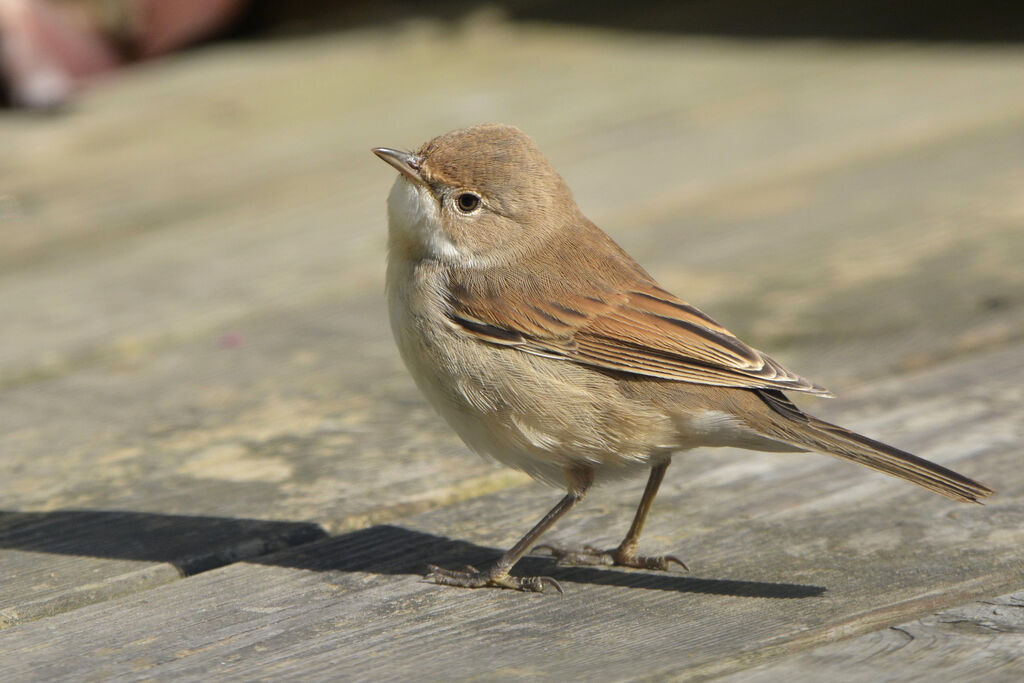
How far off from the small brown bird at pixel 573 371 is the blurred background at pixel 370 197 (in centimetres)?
35

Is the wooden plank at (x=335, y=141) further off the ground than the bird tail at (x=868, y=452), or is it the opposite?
the wooden plank at (x=335, y=141)

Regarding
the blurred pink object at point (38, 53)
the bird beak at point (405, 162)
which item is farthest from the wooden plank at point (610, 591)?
the blurred pink object at point (38, 53)

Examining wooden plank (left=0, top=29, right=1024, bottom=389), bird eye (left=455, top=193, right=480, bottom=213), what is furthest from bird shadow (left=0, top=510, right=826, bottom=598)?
wooden plank (left=0, top=29, right=1024, bottom=389)

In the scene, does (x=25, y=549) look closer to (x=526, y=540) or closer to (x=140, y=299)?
(x=526, y=540)

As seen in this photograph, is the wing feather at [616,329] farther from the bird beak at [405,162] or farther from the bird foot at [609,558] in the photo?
the bird foot at [609,558]

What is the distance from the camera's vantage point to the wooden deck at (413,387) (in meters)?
2.58

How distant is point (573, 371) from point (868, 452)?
2.35ft

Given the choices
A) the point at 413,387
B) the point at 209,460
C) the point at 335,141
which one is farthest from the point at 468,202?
the point at 335,141

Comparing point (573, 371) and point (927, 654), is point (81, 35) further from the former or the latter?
point (927, 654)

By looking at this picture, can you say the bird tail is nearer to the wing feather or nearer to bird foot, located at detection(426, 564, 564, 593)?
the wing feather

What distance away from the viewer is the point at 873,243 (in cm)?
502

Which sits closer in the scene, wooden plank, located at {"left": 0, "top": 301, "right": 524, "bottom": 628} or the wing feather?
wooden plank, located at {"left": 0, "top": 301, "right": 524, "bottom": 628}

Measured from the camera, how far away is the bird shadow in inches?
115

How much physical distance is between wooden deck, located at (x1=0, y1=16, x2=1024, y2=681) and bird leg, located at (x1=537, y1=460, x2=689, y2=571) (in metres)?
0.05
